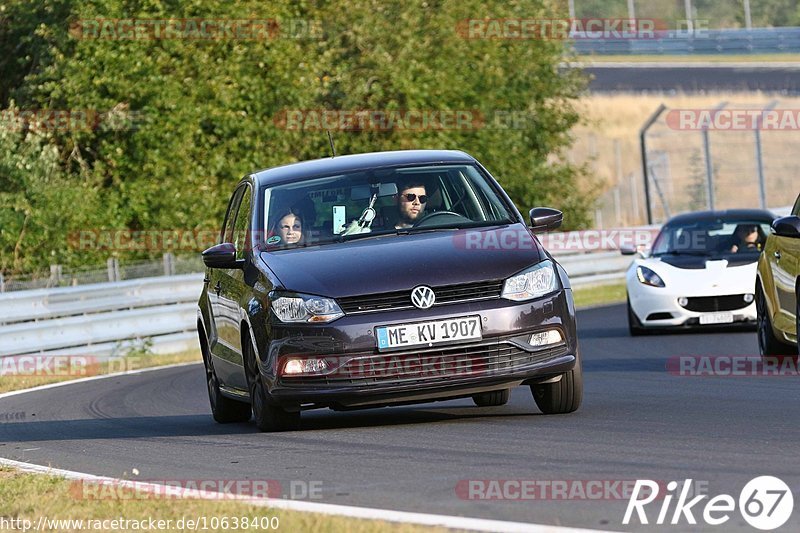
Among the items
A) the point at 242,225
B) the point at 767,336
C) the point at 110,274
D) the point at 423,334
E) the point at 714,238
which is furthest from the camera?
the point at 110,274

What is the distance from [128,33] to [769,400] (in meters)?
21.0

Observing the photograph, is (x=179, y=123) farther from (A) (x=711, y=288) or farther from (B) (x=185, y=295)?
(A) (x=711, y=288)

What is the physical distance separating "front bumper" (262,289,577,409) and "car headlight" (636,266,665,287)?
30.0ft

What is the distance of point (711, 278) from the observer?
17.9m

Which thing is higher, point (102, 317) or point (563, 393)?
point (563, 393)

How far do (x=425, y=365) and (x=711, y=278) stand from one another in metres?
9.41

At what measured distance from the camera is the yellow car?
11758 mm

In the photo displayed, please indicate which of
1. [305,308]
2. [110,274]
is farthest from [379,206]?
[110,274]

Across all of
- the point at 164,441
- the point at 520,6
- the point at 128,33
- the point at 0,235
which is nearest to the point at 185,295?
the point at 0,235

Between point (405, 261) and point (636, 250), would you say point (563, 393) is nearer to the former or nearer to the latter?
point (405, 261)

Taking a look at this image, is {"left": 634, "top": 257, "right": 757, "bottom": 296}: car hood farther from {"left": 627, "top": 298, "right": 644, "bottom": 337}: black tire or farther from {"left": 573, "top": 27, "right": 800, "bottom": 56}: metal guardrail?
{"left": 573, "top": 27, "right": 800, "bottom": 56}: metal guardrail

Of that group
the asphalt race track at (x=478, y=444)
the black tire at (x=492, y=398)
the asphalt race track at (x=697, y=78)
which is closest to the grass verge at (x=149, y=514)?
the asphalt race track at (x=478, y=444)

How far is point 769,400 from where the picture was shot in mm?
10297

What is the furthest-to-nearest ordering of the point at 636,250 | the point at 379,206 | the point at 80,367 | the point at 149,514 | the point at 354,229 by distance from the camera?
the point at 80,367 < the point at 636,250 < the point at 379,206 < the point at 354,229 < the point at 149,514
